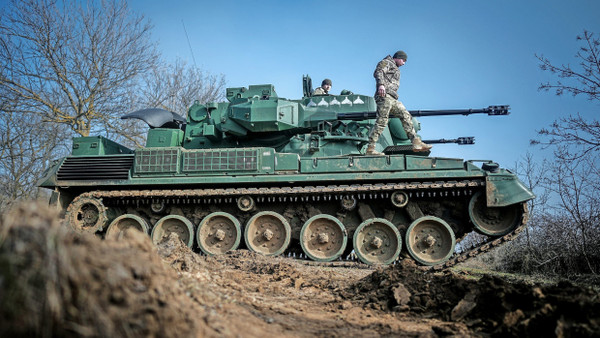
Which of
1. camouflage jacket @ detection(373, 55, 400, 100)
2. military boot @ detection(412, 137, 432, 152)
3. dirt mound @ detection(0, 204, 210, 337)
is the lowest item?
dirt mound @ detection(0, 204, 210, 337)

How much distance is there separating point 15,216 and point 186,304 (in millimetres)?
1268

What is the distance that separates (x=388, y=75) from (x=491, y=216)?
402cm

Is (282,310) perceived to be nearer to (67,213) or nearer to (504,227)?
(504,227)

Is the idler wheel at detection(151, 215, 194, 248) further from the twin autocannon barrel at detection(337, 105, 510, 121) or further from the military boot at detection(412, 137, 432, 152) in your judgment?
the military boot at detection(412, 137, 432, 152)

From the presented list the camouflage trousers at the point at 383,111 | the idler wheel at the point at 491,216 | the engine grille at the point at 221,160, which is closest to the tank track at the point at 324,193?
the idler wheel at the point at 491,216

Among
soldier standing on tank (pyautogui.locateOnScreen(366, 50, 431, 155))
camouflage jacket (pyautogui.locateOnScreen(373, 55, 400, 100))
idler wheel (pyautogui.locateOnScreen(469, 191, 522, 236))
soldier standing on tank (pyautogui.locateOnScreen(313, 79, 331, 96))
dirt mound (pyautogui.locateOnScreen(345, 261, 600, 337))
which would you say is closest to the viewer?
dirt mound (pyautogui.locateOnScreen(345, 261, 600, 337))

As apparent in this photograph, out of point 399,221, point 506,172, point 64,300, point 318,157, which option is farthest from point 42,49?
point 64,300

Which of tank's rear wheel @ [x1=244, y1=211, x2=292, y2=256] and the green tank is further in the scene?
tank's rear wheel @ [x1=244, y1=211, x2=292, y2=256]

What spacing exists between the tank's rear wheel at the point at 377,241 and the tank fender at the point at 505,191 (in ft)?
7.07

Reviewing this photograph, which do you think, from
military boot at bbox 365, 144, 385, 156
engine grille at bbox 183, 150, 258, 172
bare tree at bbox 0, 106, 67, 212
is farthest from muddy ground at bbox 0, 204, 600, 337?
bare tree at bbox 0, 106, 67, 212

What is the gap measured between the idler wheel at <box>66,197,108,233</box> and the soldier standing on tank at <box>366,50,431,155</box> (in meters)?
6.55

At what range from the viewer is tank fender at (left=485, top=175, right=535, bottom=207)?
31.2ft

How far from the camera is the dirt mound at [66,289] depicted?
2.44 m

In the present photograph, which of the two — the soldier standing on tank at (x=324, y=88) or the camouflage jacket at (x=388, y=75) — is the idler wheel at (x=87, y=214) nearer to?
the soldier standing on tank at (x=324, y=88)
